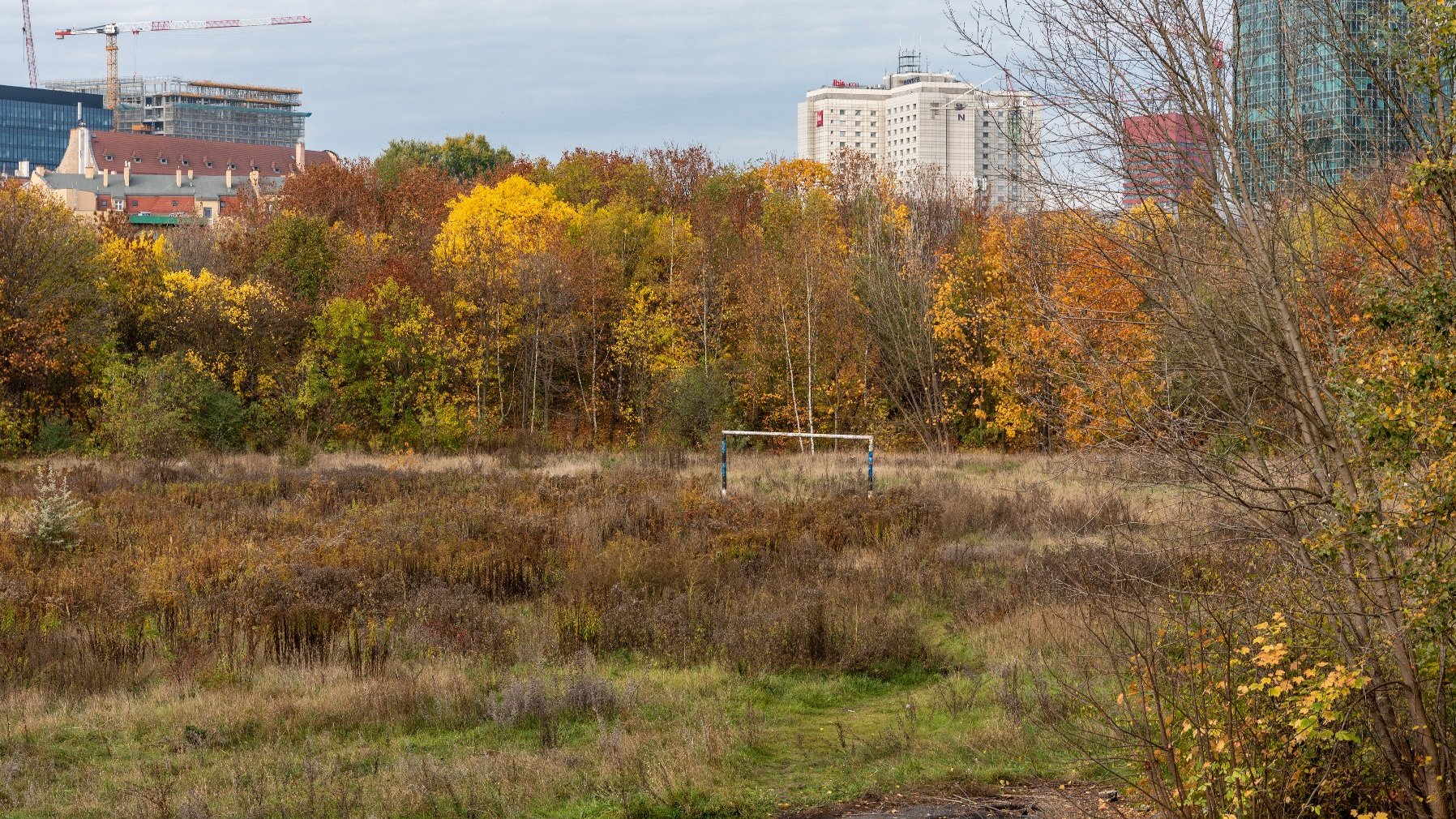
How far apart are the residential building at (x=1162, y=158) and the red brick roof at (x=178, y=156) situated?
122 m

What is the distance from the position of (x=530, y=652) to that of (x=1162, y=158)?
7217mm

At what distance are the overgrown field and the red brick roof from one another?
365 feet

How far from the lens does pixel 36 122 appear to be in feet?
559

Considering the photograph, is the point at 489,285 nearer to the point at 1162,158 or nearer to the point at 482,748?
the point at 482,748

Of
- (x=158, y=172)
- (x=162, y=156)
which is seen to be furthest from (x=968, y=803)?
(x=162, y=156)

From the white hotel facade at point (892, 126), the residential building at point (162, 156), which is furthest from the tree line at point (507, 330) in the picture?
the residential building at point (162, 156)

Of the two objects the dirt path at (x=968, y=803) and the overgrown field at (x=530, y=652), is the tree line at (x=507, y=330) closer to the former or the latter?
the overgrown field at (x=530, y=652)

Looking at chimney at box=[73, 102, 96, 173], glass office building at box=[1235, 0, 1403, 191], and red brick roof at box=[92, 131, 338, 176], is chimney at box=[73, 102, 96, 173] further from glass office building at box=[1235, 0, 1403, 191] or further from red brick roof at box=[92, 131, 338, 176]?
glass office building at box=[1235, 0, 1403, 191]

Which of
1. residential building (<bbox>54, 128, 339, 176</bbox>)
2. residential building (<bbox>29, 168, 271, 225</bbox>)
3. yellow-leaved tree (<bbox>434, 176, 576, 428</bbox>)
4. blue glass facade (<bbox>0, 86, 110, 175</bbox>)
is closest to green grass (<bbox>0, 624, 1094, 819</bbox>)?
yellow-leaved tree (<bbox>434, 176, 576, 428</bbox>)

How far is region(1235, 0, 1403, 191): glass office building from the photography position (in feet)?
20.9

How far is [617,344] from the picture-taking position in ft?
131

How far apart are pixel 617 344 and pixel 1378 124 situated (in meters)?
34.2

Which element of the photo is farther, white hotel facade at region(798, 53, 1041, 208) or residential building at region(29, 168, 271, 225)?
white hotel facade at region(798, 53, 1041, 208)

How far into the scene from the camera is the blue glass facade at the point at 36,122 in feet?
552
